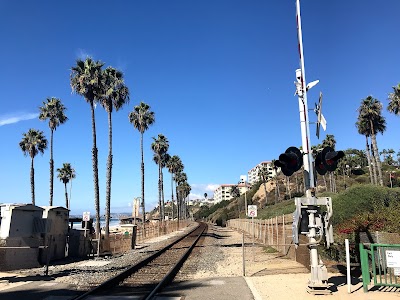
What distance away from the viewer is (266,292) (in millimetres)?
→ 10383

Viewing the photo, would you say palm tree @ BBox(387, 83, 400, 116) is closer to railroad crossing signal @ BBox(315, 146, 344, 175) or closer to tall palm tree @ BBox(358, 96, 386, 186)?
tall palm tree @ BBox(358, 96, 386, 186)

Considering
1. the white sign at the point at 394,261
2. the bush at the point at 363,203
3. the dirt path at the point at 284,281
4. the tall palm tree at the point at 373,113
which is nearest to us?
the white sign at the point at 394,261

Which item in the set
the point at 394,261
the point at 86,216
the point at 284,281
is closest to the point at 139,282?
the point at 284,281

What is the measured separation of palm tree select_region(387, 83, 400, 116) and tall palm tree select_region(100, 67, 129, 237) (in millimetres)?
33348

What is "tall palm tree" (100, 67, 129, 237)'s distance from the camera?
115 ft

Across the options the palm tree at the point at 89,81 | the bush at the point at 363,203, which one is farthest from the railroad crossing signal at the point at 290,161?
the palm tree at the point at 89,81

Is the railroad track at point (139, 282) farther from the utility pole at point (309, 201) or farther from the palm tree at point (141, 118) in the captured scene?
the palm tree at point (141, 118)

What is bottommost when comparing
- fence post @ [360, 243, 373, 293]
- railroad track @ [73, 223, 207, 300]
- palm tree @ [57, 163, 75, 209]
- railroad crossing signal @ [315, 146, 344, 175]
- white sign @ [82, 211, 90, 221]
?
railroad track @ [73, 223, 207, 300]

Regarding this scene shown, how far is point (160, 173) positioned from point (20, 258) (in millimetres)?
55891

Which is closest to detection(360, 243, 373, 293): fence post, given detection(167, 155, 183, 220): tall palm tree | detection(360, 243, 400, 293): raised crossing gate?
detection(360, 243, 400, 293): raised crossing gate

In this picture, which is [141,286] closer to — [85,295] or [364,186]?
[85,295]

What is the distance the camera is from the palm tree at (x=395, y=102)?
158ft

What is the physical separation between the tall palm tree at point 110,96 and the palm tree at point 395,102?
3335 cm

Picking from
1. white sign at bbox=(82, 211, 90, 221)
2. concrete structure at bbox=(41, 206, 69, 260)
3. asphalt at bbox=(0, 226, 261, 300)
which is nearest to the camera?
asphalt at bbox=(0, 226, 261, 300)
